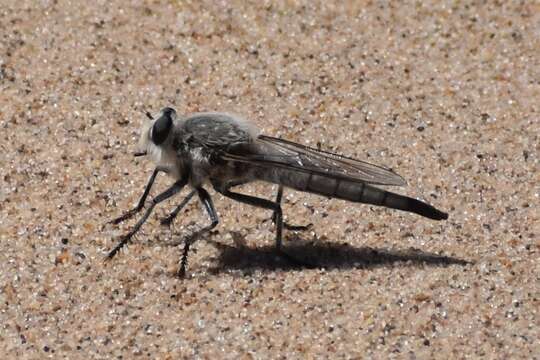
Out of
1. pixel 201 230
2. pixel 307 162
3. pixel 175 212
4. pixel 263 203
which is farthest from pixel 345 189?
pixel 175 212

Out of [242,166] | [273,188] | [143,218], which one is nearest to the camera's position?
[242,166]

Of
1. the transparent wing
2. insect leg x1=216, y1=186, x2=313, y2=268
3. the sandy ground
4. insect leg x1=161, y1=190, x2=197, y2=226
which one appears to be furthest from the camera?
insect leg x1=161, y1=190, x2=197, y2=226

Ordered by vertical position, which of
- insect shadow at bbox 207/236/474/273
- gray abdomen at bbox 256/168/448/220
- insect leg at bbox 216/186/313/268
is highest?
gray abdomen at bbox 256/168/448/220

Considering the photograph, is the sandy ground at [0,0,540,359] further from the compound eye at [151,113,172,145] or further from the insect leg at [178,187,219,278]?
the compound eye at [151,113,172,145]

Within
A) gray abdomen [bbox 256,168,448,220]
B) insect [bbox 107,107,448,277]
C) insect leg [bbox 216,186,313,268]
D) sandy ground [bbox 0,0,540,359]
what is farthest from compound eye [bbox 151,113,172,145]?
sandy ground [bbox 0,0,540,359]

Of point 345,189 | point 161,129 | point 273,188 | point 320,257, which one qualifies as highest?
point 161,129

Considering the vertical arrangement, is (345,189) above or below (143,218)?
above

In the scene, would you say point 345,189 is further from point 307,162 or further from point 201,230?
point 201,230
